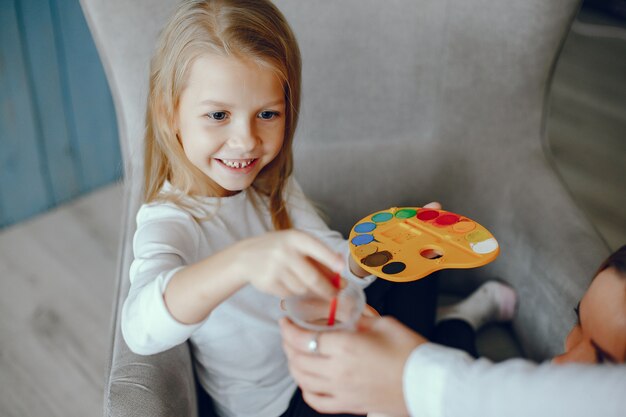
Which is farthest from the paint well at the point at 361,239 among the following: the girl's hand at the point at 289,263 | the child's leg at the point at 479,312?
the child's leg at the point at 479,312

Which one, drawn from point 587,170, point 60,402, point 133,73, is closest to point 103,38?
point 133,73

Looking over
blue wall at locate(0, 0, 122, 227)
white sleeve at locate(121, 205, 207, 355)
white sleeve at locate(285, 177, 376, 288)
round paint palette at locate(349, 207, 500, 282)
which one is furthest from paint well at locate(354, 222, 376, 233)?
blue wall at locate(0, 0, 122, 227)

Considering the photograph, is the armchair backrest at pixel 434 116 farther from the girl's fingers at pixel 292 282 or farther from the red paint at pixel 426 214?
the girl's fingers at pixel 292 282

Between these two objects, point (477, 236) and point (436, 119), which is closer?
point (477, 236)

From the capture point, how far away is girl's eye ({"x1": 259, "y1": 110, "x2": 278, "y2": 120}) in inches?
30.3

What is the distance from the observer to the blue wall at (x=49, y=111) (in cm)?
143

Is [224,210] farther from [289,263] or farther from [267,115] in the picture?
[289,263]

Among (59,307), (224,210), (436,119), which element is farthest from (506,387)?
(59,307)

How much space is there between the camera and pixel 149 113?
33.4 inches

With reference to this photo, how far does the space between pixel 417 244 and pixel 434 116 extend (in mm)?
376

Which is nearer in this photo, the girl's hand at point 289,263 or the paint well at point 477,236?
the girl's hand at point 289,263

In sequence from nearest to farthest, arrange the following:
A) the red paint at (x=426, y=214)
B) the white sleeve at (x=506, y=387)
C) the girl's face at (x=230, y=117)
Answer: the white sleeve at (x=506, y=387), the girl's face at (x=230, y=117), the red paint at (x=426, y=214)

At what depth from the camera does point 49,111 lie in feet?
5.07

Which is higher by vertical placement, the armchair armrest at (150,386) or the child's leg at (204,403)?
the armchair armrest at (150,386)
